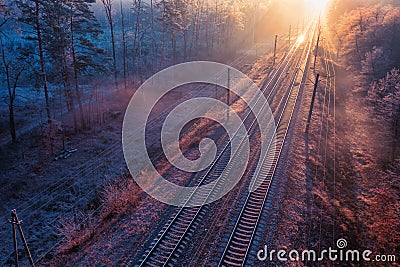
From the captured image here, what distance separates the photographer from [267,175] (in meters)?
17.1

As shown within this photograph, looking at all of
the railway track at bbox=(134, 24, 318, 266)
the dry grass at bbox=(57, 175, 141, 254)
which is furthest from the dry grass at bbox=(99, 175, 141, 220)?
the railway track at bbox=(134, 24, 318, 266)

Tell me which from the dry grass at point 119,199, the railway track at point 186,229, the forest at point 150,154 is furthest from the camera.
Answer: the dry grass at point 119,199

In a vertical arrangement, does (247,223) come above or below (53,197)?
above

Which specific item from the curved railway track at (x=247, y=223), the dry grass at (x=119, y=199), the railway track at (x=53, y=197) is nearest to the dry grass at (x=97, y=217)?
the dry grass at (x=119, y=199)

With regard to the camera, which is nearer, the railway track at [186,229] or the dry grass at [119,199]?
the railway track at [186,229]

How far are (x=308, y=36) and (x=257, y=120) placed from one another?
2338 inches

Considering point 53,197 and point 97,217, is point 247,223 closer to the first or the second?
point 97,217

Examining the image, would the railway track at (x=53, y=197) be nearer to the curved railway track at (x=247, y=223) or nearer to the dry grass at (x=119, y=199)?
the dry grass at (x=119, y=199)

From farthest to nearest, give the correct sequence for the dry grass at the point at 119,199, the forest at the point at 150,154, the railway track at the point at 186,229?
the dry grass at the point at 119,199, the forest at the point at 150,154, the railway track at the point at 186,229

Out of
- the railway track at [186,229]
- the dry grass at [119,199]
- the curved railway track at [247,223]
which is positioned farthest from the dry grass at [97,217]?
the curved railway track at [247,223]

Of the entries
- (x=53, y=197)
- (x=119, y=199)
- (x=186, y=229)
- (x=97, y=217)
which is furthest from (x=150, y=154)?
(x=186, y=229)

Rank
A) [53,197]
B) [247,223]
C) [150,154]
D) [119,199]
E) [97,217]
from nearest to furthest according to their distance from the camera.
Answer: [247,223]
[97,217]
[119,199]
[53,197]
[150,154]

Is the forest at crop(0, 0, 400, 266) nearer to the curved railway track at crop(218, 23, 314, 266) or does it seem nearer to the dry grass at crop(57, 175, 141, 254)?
the dry grass at crop(57, 175, 141, 254)

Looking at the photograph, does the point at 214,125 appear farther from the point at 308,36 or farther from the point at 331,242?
the point at 308,36
